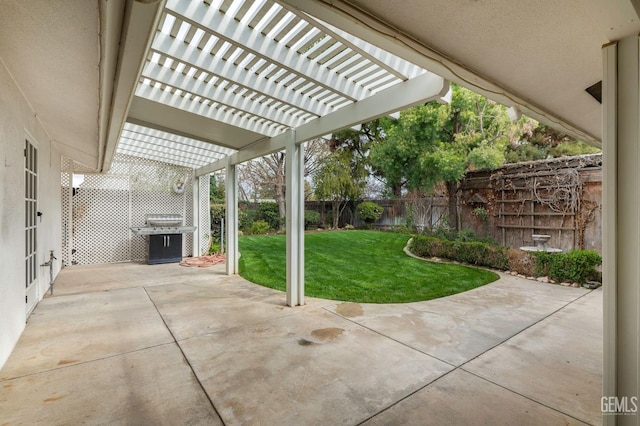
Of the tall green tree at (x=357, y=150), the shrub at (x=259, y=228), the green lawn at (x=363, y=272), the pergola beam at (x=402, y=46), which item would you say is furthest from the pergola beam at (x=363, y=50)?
the tall green tree at (x=357, y=150)

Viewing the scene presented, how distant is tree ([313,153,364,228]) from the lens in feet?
Result: 49.8

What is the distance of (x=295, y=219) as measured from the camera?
4836mm

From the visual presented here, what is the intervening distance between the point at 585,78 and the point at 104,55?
145 inches

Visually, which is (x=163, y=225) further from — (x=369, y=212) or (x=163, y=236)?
(x=369, y=212)

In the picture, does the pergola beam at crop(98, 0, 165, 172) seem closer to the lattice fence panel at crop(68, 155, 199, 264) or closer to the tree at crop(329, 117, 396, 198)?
the lattice fence panel at crop(68, 155, 199, 264)

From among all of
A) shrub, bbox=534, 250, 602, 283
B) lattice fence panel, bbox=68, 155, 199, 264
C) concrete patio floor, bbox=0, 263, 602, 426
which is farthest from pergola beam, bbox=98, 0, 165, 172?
shrub, bbox=534, 250, 602, 283

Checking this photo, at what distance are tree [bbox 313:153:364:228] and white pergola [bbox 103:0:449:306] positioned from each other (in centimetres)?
951

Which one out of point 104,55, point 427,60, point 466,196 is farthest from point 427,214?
point 104,55

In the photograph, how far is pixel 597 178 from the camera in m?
6.67

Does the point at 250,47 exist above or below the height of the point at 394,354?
above

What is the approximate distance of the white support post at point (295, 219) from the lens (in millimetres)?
4754

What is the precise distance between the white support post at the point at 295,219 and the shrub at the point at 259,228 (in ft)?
30.8

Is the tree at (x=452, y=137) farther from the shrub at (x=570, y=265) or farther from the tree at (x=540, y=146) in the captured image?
the tree at (x=540, y=146)

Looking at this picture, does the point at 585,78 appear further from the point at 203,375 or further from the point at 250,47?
the point at 203,375
